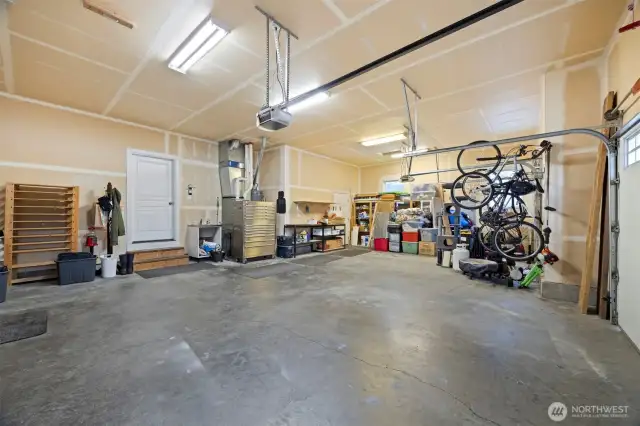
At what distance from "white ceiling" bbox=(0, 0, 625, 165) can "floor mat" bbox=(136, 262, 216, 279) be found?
307cm

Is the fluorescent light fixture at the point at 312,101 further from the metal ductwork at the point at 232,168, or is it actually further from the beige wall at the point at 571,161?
the beige wall at the point at 571,161

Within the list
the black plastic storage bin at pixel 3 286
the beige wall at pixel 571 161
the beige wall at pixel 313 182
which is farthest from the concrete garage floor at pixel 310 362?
the beige wall at pixel 313 182

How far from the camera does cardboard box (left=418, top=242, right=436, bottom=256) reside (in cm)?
750

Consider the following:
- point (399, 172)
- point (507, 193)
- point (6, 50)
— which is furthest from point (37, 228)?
point (399, 172)

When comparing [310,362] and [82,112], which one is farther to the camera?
[82,112]

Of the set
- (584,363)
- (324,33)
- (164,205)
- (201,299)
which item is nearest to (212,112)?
(164,205)

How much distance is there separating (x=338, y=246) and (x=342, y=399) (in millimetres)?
7131

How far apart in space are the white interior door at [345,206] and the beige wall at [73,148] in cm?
496

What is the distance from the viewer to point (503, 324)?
2713mm

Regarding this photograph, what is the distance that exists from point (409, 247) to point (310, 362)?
6.58m

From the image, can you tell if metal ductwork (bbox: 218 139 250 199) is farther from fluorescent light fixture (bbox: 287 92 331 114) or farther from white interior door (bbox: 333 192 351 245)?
white interior door (bbox: 333 192 351 245)

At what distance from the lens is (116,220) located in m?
5.08

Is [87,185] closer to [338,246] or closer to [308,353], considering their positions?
[308,353]

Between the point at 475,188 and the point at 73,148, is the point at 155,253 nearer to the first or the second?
the point at 73,148
